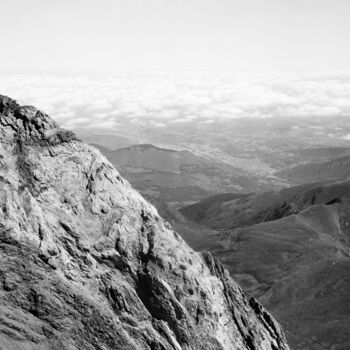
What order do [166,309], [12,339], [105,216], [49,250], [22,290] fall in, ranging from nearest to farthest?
[12,339] < [22,290] < [49,250] < [166,309] < [105,216]

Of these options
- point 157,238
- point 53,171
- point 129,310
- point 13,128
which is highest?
point 13,128

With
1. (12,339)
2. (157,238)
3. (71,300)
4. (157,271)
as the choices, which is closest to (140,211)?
(157,238)

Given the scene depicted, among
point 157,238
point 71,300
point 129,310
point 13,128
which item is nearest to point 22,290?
point 71,300

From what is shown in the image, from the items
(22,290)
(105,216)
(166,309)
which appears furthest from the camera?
(105,216)

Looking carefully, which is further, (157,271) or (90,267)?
(157,271)

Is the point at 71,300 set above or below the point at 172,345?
above

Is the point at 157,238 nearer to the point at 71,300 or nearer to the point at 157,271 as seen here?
the point at 157,271
